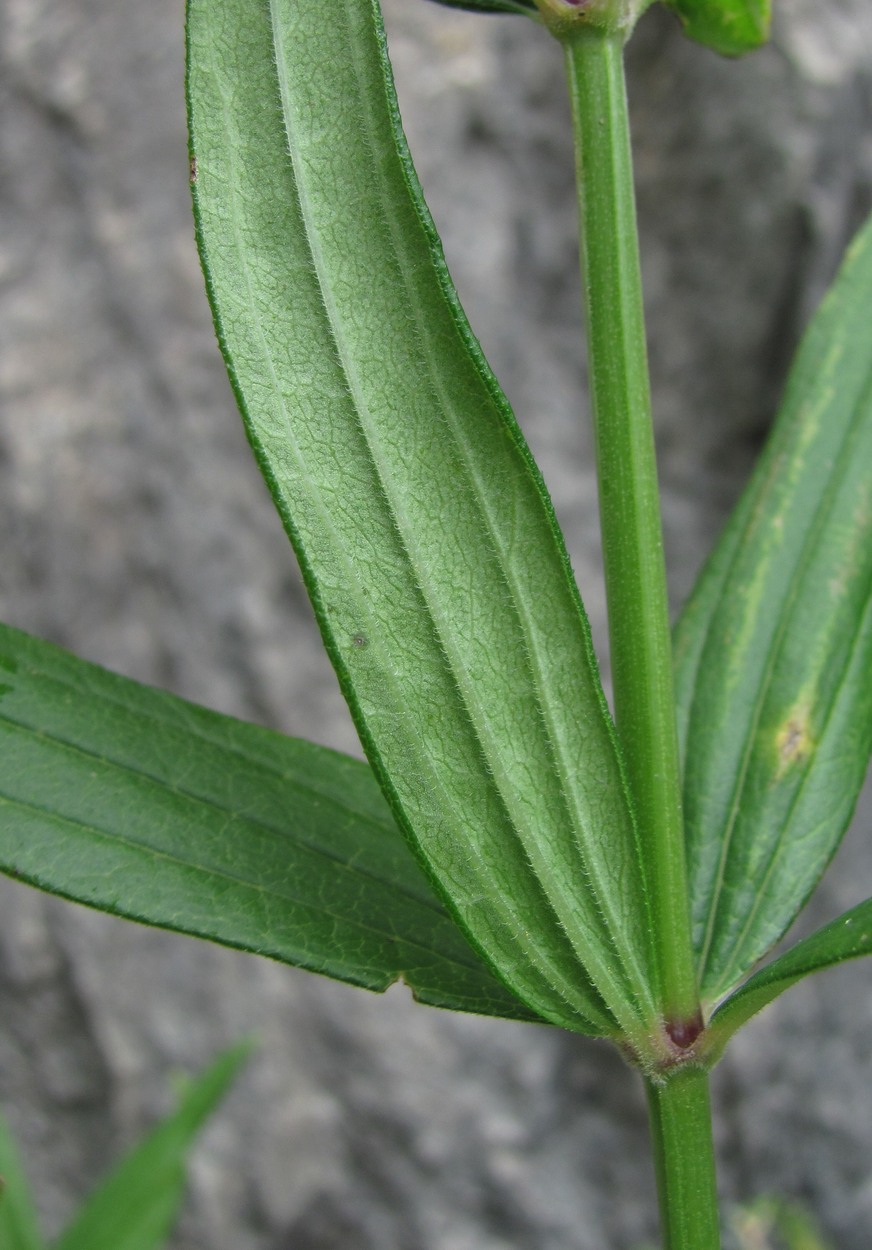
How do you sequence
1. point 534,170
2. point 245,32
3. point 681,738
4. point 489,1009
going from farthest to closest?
point 534,170 → point 681,738 → point 489,1009 → point 245,32

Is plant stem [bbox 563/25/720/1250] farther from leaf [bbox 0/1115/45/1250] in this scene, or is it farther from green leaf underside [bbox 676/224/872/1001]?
leaf [bbox 0/1115/45/1250]

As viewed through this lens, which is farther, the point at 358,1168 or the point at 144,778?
the point at 358,1168

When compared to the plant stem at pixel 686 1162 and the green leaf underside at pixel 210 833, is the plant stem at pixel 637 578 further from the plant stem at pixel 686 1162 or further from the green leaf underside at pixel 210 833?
the green leaf underside at pixel 210 833

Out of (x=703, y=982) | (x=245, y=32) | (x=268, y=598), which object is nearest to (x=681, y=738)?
(x=703, y=982)

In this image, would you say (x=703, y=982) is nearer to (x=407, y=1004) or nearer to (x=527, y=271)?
(x=407, y=1004)

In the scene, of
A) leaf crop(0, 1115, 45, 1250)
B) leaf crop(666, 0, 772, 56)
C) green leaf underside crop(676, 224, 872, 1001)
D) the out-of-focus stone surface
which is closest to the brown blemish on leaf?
green leaf underside crop(676, 224, 872, 1001)

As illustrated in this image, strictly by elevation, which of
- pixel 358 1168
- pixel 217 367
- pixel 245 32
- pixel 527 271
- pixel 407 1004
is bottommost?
pixel 358 1168
